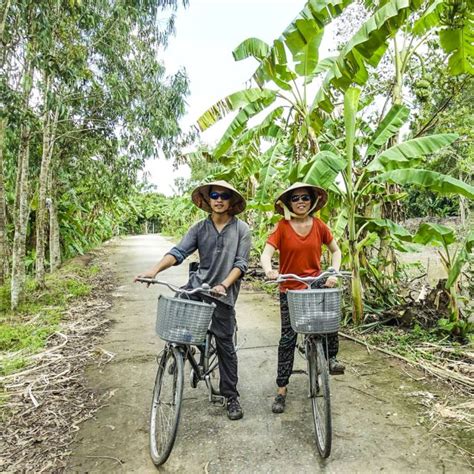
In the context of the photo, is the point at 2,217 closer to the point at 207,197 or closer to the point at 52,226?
the point at 52,226

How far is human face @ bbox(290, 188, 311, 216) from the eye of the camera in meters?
3.38

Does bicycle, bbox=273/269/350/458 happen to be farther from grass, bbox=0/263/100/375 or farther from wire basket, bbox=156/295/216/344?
grass, bbox=0/263/100/375

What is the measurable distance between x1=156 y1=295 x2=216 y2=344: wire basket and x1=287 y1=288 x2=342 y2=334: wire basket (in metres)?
0.64

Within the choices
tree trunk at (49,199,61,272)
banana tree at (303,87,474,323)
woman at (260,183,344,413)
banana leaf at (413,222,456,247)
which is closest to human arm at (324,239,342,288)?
woman at (260,183,344,413)

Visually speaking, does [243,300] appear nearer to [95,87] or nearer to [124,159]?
[124,159]

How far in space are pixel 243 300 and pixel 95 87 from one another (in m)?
4.95

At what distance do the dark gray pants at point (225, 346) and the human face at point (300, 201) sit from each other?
3.19 ft

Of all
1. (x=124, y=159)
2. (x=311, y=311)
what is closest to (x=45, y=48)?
(x=124, y=159)

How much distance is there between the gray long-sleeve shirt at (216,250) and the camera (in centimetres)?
326

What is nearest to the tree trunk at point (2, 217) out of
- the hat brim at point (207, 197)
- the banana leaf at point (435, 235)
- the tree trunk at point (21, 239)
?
the tree trunk at point (21, 239)

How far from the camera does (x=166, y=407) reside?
2.96m

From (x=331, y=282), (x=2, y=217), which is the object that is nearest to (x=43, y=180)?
(x=2, y=217)

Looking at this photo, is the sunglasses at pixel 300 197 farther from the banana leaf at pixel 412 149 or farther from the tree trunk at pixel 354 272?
the tree trunk at pixel 354 272

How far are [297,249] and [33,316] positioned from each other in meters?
4.71
